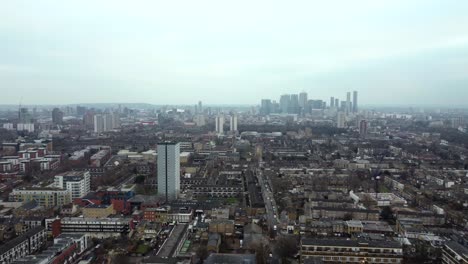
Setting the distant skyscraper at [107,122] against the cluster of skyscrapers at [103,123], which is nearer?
the cluster of skyscrapers at [103,123]

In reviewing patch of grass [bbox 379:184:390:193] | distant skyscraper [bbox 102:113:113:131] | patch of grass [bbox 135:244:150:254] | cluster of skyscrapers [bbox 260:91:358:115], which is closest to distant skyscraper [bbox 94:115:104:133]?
distant skyscraper [bbox 102:113:113:131]

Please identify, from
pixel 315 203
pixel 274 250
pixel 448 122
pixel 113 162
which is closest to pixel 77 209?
pixel 274 250

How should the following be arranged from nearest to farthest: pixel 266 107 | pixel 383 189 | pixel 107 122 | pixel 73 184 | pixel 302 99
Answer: pixel 73 184 < pixel 383 189 < pixel 107 122 < pixel 266 107 < pixel 302 99

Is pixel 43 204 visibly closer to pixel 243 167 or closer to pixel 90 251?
pixel 90 251

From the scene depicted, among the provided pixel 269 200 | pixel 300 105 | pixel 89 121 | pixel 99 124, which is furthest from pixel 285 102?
pixel 269 200

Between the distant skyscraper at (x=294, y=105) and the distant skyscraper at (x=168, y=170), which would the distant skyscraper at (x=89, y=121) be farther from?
the distant skyscraper at (x=294, y=105)

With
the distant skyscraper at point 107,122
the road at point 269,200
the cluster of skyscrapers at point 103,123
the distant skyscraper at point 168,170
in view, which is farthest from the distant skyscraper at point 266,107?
the distant skyscraper at point 168,170

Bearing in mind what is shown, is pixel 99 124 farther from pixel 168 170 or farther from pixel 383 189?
pixel 383 189
